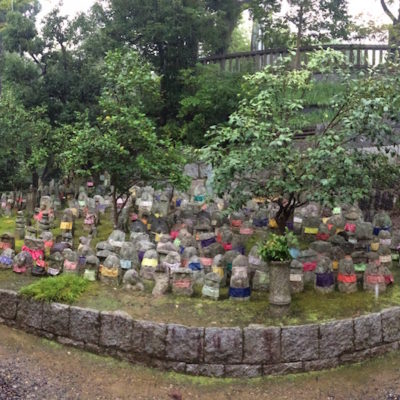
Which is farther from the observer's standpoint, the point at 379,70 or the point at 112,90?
the point at 112,90

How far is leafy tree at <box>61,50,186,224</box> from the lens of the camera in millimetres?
9430

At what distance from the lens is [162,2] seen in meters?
14.1

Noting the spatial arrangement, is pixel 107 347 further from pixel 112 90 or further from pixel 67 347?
pixel 112 90

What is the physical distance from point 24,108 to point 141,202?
14.7ft

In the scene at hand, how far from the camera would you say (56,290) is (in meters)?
6.68

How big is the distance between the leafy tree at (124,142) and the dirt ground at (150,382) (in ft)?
13.5

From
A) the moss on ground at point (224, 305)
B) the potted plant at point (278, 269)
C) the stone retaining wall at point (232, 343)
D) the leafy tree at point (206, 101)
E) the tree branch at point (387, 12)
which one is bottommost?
the stone retaining wall at point (232, 343)

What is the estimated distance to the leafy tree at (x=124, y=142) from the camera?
9.43 m

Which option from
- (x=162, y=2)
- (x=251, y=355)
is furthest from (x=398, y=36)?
(x=251, y=355)

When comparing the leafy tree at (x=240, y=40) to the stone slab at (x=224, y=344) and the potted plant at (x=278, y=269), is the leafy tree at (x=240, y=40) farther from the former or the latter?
the stone slab at (x=224, y=344)

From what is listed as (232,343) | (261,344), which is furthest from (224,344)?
A: (261,344)

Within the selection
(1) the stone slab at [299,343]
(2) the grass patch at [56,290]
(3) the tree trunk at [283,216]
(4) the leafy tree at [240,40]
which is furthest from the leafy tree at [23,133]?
(4) the leafy tree at [240,40]

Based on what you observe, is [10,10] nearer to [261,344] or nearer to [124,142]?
[124,142]

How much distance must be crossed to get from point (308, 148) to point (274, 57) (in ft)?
32.1
